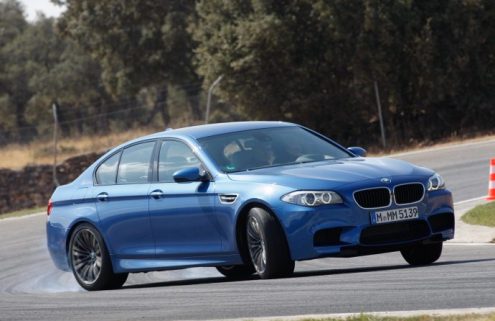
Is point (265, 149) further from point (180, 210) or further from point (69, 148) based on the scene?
point (69, 148)

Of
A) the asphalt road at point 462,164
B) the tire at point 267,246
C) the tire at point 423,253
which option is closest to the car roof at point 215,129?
the tire at point 267,246

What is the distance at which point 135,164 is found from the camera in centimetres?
1288

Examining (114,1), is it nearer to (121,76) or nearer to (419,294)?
(121,76)

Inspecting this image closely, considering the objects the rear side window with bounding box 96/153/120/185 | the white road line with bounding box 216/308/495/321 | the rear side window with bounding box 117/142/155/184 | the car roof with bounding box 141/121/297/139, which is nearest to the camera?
the white road line with bounding box 216/308/495/321

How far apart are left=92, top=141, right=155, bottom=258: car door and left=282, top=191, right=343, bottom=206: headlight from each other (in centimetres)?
207

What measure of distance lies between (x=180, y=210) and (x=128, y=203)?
844mm

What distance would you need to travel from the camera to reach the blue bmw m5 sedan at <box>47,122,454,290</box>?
10961 millimetres

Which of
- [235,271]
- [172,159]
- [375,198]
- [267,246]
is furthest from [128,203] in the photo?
[375,198]

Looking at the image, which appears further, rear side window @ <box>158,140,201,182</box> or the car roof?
the car roof

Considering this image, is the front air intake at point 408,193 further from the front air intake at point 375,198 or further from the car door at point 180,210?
the car door at point 180,210

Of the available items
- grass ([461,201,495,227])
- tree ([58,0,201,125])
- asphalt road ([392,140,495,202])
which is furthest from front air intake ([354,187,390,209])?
tree ([58,0,201,125])

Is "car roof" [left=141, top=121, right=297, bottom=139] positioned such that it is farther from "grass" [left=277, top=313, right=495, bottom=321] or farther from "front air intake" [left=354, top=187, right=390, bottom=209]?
"grass" [left=277, top=313, right=495, bottom=321]

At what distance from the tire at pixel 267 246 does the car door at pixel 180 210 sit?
477 mm

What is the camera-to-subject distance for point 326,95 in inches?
1679
